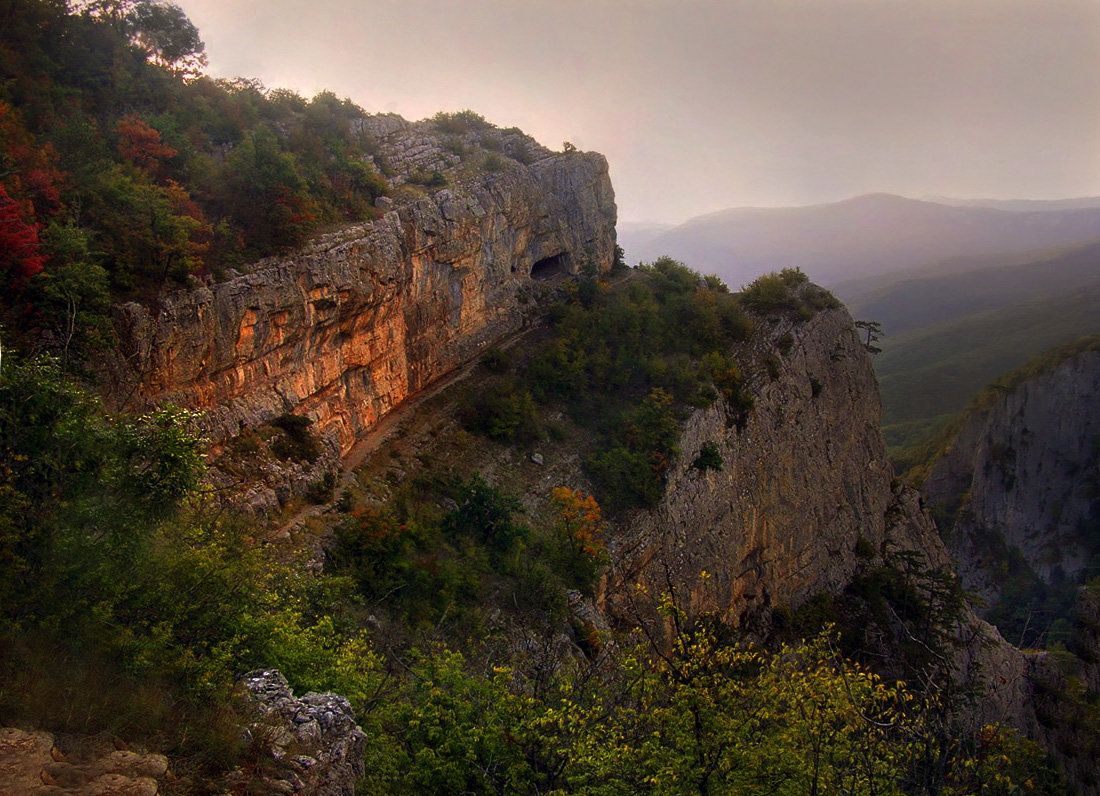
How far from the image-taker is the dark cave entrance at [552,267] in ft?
152

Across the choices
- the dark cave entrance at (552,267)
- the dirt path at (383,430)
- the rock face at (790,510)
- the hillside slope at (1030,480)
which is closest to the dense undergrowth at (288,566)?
the dirt path at (383,430)

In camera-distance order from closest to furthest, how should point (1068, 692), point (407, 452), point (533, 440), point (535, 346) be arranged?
1. point (407, 452)
2. point (533, 440)
3. point (535, 346)
4. point (1068, 692)

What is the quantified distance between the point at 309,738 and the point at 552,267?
133ft

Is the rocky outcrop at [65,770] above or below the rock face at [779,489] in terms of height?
above

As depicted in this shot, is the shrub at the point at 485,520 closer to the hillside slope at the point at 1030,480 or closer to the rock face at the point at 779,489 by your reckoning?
the rock face at the point at 779,489

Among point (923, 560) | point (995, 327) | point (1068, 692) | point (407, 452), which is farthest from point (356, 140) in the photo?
point (995, 327)

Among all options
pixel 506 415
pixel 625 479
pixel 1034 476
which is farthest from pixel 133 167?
pixel 1034 476

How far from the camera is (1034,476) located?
257 ft

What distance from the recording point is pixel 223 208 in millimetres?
26047

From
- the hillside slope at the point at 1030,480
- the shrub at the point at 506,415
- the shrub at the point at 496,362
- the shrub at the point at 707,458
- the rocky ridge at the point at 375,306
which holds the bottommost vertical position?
the hillside slope at the point at 1030,480

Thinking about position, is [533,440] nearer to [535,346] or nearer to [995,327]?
[535,346]

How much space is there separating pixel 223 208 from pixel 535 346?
1990 cm

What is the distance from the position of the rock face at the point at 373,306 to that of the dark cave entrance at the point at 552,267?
0.08 metres

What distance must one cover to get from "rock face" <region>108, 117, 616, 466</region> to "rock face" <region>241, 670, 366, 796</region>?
12756mm
